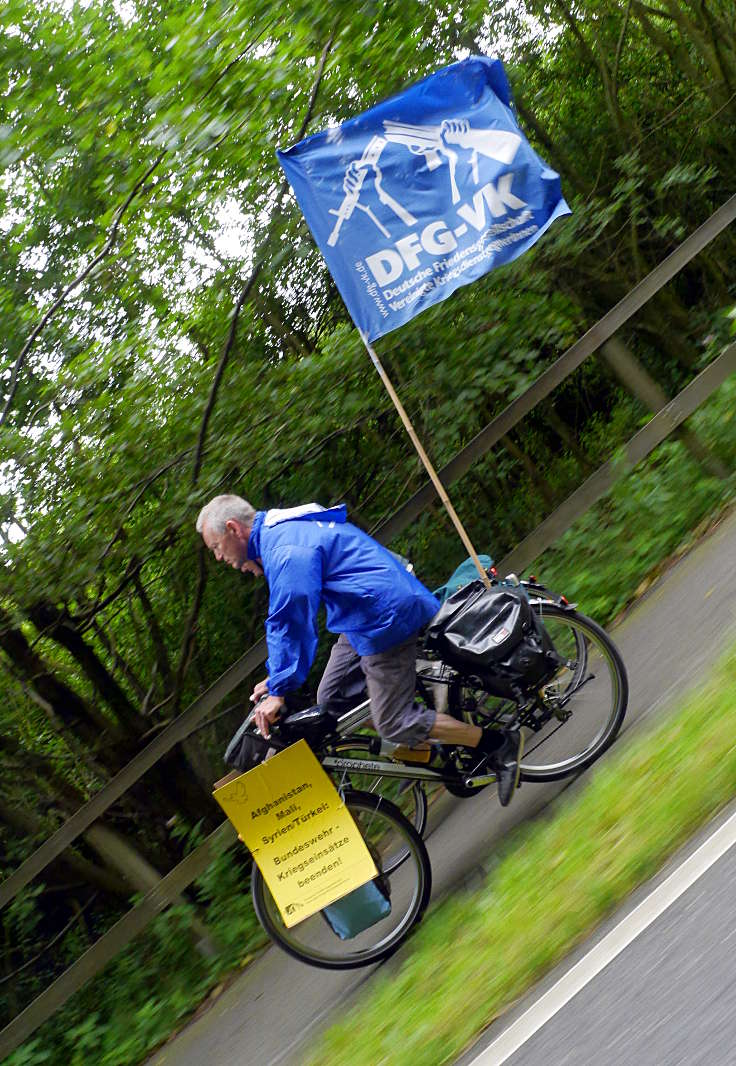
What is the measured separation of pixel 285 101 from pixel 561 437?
5662mm

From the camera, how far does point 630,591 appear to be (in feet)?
24.9

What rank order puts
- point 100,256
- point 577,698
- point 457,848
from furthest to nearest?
point 100,256, point 457,848, point 577,698

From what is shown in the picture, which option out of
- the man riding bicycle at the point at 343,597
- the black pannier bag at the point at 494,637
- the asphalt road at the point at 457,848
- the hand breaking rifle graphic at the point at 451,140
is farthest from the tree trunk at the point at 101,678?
the hand breaking rifle graphic at the point at 451,140

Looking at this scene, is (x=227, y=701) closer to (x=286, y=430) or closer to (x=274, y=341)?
(x=286, y=430)

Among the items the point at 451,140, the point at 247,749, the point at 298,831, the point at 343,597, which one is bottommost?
the point at 298,831

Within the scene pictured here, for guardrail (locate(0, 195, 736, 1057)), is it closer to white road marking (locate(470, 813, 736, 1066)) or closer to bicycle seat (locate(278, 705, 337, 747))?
A: bicycle seat (locate(278, 705, 337, 747))

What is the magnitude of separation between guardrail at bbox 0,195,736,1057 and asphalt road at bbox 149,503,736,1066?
2.09 feet

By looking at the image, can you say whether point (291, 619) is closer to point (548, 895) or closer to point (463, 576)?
point (463, 576)

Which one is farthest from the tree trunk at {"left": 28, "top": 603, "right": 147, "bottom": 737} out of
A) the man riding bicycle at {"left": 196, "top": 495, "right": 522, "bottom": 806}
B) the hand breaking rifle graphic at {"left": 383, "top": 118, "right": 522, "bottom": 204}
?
the hand breaking rifle graphic at {"left": 383, "top": 118, "right": 522, "bottom": 204}

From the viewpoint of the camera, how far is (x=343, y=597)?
523 cm

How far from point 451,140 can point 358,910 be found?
3.93 metres

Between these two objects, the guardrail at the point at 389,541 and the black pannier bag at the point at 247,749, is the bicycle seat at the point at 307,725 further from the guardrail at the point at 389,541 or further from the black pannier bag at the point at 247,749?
the guardrail at the point at 389,541

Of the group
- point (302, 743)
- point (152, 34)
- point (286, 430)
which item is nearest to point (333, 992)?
point (302, 743)

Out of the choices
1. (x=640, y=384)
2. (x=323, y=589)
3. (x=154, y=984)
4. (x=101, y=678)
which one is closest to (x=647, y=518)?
(x=640, y=384)
